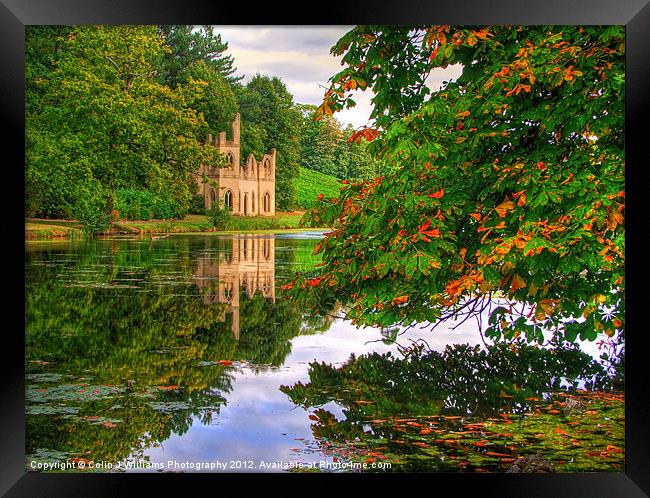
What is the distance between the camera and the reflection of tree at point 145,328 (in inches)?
230

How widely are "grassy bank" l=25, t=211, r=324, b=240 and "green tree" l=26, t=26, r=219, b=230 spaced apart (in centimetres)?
14

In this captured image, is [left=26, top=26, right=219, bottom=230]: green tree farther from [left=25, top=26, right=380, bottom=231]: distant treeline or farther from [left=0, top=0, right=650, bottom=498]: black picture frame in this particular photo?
[left=0, top=0, right=650, bottom=498]: black picture frame

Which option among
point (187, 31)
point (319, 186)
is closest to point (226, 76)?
point (187, 31)

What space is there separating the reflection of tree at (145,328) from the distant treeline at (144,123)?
39cm

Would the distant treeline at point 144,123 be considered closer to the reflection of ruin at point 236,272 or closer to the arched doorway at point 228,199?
the arched doorway at point 228,199

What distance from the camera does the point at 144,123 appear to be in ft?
22.5

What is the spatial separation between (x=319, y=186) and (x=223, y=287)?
46.1 inches

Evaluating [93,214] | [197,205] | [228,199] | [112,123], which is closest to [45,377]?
[93,214]

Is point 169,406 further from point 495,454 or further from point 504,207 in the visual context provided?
point 504,207

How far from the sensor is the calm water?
18.0 ft

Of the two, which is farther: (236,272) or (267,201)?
(267,201)

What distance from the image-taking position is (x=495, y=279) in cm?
520
